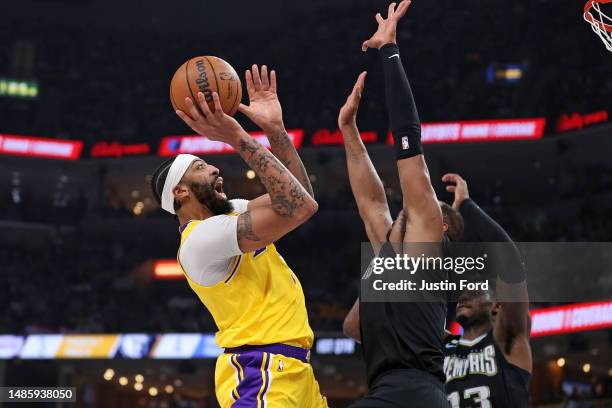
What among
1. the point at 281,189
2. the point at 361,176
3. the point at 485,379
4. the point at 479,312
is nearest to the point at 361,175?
the point at 361,176

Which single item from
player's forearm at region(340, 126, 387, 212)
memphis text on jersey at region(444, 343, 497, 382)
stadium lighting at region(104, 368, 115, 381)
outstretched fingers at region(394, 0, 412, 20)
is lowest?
memphis text on jersey at region(444, 343, 497, 382)

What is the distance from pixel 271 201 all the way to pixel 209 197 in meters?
0.44

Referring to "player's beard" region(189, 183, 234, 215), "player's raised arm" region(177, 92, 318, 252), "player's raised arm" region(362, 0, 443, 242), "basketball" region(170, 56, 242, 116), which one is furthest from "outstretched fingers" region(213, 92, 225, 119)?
"player's raised arm" region(362, 0, 443, 242)

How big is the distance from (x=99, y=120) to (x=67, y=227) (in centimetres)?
354

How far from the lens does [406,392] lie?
3559mm

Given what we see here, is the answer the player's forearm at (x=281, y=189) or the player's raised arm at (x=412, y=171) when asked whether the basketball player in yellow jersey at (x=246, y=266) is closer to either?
the player's forearm at (x=281, y=189)

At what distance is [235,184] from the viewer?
83.1 feet

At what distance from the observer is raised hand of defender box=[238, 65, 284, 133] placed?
4473mm

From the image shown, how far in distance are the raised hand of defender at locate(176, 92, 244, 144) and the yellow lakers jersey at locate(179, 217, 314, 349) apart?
18.3 inches

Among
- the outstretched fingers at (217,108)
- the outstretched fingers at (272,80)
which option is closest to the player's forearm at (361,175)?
the outstretched fingers at (272,80)

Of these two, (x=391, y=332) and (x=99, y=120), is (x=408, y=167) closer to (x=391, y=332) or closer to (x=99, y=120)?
(x=391, y=332)

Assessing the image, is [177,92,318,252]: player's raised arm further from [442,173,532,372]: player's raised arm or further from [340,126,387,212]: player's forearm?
[442,173,532,372]: player's raised arm

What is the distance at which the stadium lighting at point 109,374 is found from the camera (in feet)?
68.3

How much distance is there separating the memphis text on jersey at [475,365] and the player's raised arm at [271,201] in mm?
1454
